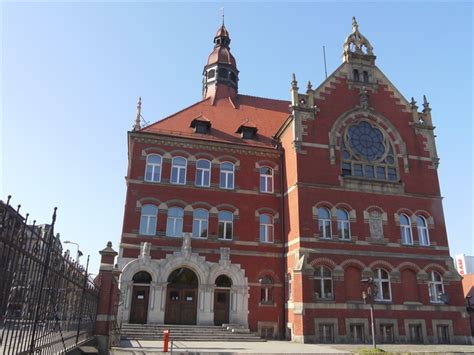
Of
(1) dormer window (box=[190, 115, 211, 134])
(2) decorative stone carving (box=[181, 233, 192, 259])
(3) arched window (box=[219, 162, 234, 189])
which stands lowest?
(2) decorative stone carving (box=[181, 233, 192, 259])

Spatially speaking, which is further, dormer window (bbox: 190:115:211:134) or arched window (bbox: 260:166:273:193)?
dormer window (bbox: 190:115:211:134)

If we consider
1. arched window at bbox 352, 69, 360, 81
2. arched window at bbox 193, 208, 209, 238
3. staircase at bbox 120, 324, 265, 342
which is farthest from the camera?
arched window at bbox 352, 69, 360, 81

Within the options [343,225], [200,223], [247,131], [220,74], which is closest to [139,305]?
[200,223]

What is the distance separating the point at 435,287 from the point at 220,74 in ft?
78.2

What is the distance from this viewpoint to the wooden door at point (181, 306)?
2208 centimetres

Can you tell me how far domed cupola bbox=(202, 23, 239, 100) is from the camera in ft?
109

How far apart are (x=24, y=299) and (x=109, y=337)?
1021cm

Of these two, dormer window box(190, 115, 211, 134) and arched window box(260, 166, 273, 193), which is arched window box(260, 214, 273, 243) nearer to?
arched window box(260, 166, 273, 193)

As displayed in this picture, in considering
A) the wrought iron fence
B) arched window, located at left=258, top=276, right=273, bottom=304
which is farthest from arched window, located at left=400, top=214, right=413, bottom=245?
the wrought iron fence

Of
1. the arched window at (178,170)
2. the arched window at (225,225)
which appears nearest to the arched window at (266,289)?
the arched window at (225,225)

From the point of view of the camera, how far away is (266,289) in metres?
23.7

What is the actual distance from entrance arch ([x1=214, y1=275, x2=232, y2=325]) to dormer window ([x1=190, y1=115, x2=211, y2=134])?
10030 mm

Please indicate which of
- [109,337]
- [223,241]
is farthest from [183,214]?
[109,337]

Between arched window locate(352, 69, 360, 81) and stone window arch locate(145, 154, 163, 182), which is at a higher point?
arched window locate(352, 69, 360, 81)
